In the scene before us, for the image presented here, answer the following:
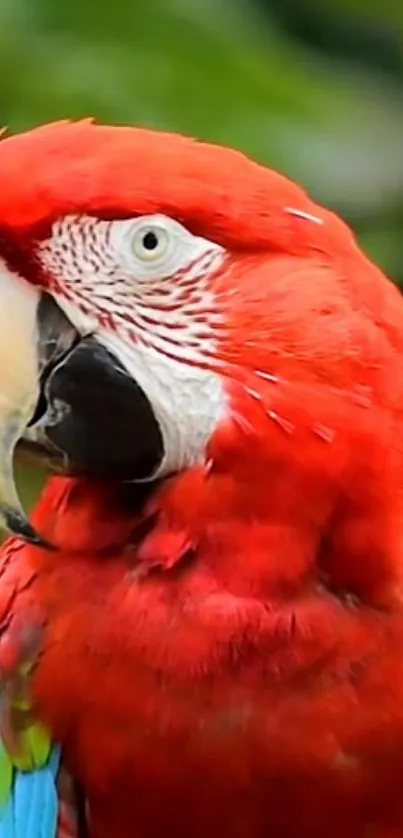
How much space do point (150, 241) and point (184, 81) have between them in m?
0.53

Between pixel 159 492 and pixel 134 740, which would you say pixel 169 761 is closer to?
pixel 134 740

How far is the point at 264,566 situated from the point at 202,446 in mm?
81

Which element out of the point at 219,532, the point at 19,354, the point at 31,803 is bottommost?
the point at 31,803

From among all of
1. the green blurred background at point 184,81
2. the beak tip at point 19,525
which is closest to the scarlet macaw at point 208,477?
the beak tip at point 19,525

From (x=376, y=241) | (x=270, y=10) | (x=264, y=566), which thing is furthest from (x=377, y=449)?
(x=270, y=10)

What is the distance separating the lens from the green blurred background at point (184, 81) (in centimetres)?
158

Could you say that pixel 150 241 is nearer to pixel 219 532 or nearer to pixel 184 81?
pixel 219 532

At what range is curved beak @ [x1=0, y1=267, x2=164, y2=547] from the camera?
1107mm

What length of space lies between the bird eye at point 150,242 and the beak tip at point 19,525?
0.55 feet

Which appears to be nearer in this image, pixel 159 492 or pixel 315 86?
pixel 159 492

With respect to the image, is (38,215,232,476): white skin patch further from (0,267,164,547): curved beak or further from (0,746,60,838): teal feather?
(0,746,60,838): teal feather

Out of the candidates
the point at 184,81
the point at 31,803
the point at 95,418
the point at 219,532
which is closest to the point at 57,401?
the point at 95,418

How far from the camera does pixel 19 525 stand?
113 cm

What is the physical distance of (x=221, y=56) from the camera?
5.32 feet
